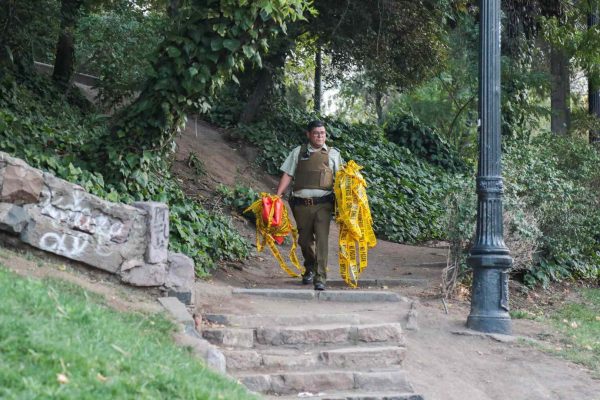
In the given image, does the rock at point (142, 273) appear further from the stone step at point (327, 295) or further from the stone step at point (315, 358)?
the stone step at point (327, 295)

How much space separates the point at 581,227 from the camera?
13703 millimetres

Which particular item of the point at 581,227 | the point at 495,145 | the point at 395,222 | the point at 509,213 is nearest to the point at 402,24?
the point at 395,222

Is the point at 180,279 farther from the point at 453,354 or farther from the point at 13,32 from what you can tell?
the point at 13,32

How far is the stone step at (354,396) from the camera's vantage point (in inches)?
285

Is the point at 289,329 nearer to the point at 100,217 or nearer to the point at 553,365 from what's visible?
the point at 100,217

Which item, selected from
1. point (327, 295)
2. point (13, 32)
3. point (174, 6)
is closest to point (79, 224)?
point (327, 295)

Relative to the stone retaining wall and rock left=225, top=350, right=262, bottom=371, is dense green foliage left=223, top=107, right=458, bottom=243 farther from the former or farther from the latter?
rock left=225, top=350, right=262, bottom=371

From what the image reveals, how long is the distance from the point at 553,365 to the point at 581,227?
5257 millimetres

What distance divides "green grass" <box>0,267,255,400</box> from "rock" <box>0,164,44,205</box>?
1302 millimetres

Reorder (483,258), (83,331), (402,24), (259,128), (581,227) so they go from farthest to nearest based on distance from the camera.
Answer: (259,128)
(402,24)
(581,227)
(483,258)
(83,331)

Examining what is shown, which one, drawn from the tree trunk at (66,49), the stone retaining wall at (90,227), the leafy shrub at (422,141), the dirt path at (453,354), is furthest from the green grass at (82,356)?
the leafy shrub at (422,141)

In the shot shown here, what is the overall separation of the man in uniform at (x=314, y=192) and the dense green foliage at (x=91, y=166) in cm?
162

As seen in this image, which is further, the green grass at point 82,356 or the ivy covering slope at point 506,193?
the ivy covering slope at point 506,193

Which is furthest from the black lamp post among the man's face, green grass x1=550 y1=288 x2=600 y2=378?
the man's face
